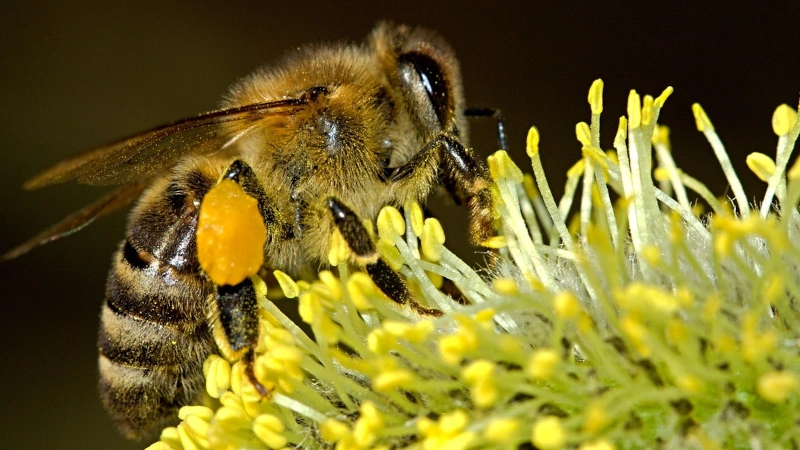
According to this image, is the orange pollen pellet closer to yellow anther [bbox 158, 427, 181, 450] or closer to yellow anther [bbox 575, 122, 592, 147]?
yellow anther [bbox 158, 427, 181, 450]

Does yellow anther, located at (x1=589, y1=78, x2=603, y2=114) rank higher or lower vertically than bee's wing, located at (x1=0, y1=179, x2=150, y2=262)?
lower

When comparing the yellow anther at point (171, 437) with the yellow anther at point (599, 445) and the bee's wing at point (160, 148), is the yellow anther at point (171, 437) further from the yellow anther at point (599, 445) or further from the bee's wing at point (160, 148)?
the yellow anther at point (599, 445)

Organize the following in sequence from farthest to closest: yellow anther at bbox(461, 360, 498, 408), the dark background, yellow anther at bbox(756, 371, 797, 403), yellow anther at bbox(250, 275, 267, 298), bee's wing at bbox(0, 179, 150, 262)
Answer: the dark background → bee's wing at bbox(0, 179, 150, 262) → yellow anther at bbox(250, 275, 267, 298) → yellow anther at bbox(461, 360, 498, 408) → yellow anther at bbox(756, 371, 797, 403)

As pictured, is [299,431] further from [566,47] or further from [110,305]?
[566,47]

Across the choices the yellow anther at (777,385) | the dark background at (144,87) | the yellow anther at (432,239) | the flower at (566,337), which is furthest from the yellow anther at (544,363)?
the dark background at (144,87)

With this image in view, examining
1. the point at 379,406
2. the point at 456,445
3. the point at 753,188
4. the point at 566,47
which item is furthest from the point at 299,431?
the point at 566,47

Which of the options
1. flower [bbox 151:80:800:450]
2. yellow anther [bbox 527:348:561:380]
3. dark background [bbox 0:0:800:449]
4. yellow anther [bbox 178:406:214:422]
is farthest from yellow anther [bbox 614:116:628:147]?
dark background [bbox 0:0:800:449]

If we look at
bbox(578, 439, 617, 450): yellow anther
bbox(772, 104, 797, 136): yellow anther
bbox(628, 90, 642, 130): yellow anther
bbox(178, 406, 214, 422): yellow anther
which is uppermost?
bbox(628, 90, 642, 130): yellow anther
